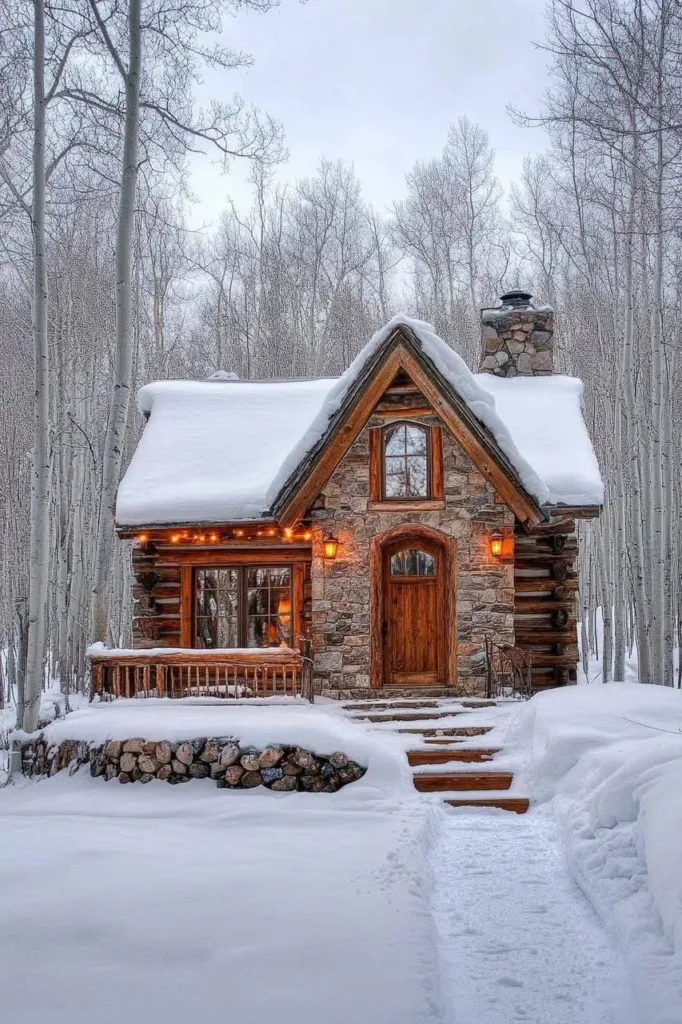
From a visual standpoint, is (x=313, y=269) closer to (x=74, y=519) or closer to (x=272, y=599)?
(x=74, y=519)

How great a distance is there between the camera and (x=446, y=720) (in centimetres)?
1111

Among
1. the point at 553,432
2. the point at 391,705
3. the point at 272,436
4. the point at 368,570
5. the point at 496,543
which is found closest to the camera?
the point at 391,705

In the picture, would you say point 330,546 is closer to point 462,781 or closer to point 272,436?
point 272,436

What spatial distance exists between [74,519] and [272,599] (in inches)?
247

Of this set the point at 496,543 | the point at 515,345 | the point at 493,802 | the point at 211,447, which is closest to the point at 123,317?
the point at 211,447

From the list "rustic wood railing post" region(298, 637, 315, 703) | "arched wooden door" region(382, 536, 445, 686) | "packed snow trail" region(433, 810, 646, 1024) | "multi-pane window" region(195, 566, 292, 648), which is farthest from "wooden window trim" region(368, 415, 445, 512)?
"packed snow trail" region(433, 810, 646, 1024)

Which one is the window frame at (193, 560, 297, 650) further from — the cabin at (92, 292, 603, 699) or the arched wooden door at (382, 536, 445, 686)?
the arched wooden door at (382, 536, 445, 686)

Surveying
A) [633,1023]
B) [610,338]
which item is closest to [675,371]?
[610,338]

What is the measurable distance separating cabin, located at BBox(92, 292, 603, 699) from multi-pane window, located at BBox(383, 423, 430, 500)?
0.08ft

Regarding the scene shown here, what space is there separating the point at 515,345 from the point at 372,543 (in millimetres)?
6339

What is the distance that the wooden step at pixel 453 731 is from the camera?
1065 cm

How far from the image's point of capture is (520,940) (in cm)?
523

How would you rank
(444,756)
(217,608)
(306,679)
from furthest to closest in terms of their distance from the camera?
(217,608) < (306,679) < (444,756)

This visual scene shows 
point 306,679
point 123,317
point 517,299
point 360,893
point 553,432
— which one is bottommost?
point 360,893
